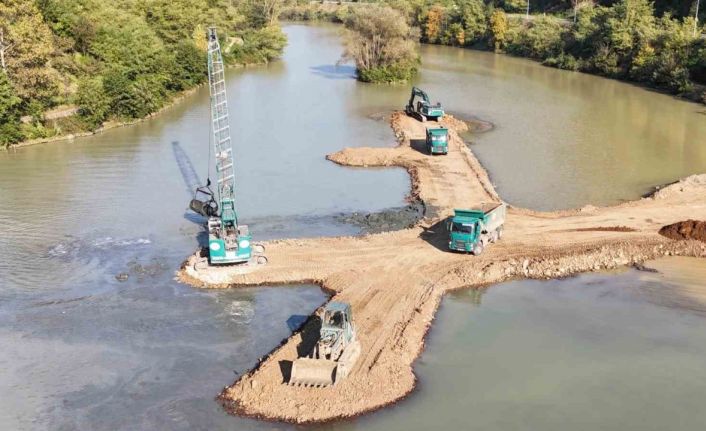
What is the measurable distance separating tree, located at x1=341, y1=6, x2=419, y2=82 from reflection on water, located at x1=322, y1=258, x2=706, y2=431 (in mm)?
41993

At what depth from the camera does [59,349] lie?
63.3 ft

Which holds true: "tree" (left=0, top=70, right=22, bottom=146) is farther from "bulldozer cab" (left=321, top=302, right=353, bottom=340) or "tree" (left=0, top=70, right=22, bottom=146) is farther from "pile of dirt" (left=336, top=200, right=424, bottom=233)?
"bulldozer cab" (left=321, top=302, right=353, bottom=340)

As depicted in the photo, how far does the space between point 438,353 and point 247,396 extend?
5.49 meters

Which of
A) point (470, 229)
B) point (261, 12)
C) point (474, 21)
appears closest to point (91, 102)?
point (470, 229)

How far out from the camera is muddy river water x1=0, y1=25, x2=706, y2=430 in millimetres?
16984

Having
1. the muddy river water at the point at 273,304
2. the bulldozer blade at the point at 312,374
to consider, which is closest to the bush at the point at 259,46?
the muddy river water at the point at 273,304

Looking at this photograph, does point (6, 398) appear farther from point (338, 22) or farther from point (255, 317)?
point (338, 22)

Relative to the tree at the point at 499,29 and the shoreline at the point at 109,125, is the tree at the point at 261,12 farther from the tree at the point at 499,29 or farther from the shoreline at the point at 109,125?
the shoreline at the point at 109,125

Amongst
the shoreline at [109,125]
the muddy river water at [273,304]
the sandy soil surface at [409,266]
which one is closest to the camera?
the sandy soil surface at [409,266]

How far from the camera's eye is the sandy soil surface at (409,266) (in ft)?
55.3

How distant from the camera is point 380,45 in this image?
62.7 m

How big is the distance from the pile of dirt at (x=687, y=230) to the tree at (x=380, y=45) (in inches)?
1556

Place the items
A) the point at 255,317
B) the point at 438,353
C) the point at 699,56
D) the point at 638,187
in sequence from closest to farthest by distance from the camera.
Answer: the point at 438,353, the point at 255,317, the point at 638,187, the point at 699,56

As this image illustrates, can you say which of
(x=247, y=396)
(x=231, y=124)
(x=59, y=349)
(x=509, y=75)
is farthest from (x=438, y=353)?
(x=509, y=75)
